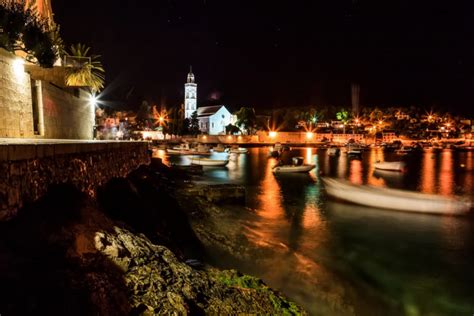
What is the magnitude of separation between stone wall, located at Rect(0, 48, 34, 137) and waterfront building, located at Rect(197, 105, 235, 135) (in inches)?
3941

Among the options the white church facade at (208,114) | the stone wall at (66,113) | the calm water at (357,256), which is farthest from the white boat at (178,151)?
the white church facade at (208,114)

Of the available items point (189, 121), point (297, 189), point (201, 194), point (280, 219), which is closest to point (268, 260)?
point (280, 219)

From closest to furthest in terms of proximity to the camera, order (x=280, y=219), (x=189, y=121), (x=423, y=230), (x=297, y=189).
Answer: (x=423, y=230) < (x=280, y=219) < (x=297, y=189) < (x=189, y=121)

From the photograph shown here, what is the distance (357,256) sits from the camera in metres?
12.6

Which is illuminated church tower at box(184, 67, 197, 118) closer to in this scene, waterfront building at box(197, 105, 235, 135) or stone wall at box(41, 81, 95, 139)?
waterfront building at box(197, 105, 235, 135)

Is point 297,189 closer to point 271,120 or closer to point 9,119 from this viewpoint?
point 9,119

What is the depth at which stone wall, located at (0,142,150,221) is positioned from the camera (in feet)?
16.4

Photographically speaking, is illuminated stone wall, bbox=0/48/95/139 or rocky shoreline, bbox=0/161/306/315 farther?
illuminated stone wall, bbox=0/48/95/139

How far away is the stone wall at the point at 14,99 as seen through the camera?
10875mm

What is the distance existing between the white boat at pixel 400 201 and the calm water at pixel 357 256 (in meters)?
1.56

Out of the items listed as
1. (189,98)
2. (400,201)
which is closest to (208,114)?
(189,98)

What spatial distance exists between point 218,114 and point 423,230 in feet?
332

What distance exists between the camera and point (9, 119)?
36.8 feet

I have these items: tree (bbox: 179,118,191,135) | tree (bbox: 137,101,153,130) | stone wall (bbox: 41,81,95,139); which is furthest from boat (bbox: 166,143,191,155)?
stone wall (bbox: 41,81,95,139)
